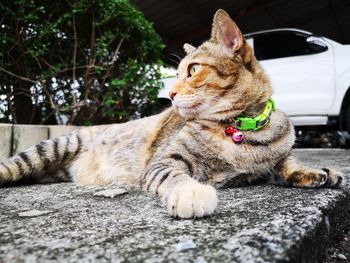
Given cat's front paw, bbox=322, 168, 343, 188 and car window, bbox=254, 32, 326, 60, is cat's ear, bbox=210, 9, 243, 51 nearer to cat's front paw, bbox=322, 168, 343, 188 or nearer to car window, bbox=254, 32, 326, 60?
cat's front paw, bbox=322, 168, 343, 188

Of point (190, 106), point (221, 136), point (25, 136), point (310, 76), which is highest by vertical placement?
point (310, 76)

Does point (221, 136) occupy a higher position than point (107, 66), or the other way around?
point (107, 66)

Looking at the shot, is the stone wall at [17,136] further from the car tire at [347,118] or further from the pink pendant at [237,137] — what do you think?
the car tire at [347,118]

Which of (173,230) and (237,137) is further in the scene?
(237,137)

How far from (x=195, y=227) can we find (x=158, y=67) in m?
3.47

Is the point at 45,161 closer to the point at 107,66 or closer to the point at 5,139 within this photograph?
the point at 5,139

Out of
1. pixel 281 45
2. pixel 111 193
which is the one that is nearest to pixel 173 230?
pixel 111 193

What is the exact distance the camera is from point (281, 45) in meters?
5.95

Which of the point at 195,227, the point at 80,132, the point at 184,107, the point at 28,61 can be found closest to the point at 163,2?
the point at 28,61

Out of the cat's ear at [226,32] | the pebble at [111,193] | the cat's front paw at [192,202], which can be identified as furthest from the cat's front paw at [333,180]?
the pebble at [111,193]

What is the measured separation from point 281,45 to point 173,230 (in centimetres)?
557

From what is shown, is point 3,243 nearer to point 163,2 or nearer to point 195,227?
point 195,227

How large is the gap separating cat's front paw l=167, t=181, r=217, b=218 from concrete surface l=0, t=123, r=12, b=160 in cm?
228

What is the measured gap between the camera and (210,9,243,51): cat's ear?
6.54 feet
